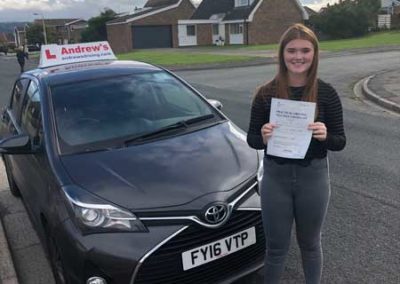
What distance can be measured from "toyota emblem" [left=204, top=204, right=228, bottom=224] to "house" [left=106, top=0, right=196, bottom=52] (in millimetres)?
53517

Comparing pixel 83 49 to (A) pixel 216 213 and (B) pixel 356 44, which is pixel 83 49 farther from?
(B) pixel 356 44

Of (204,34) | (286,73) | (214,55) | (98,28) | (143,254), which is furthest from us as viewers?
(98,28)

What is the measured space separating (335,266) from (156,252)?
1.51 metres

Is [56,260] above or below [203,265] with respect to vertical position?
below

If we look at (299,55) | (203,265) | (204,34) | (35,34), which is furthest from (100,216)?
(35,34)

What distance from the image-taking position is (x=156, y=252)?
2891 mm

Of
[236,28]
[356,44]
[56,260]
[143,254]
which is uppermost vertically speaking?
[236,28]

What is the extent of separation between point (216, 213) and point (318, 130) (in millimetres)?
809

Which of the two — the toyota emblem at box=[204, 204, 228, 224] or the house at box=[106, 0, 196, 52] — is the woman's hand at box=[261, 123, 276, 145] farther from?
the house at box=[106, 0, 196, 52]

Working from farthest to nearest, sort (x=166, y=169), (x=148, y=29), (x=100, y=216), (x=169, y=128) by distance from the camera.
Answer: (x=148, y=29) < (x=169, y=128) < (x=166, y=169) < (x=100, y=216)

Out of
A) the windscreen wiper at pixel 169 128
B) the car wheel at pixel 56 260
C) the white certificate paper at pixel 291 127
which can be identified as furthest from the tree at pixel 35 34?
the white certificate paper at pixel 291 127

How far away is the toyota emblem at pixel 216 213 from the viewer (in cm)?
300

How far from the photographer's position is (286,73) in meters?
2.75

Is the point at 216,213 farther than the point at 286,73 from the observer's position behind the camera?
Yes
